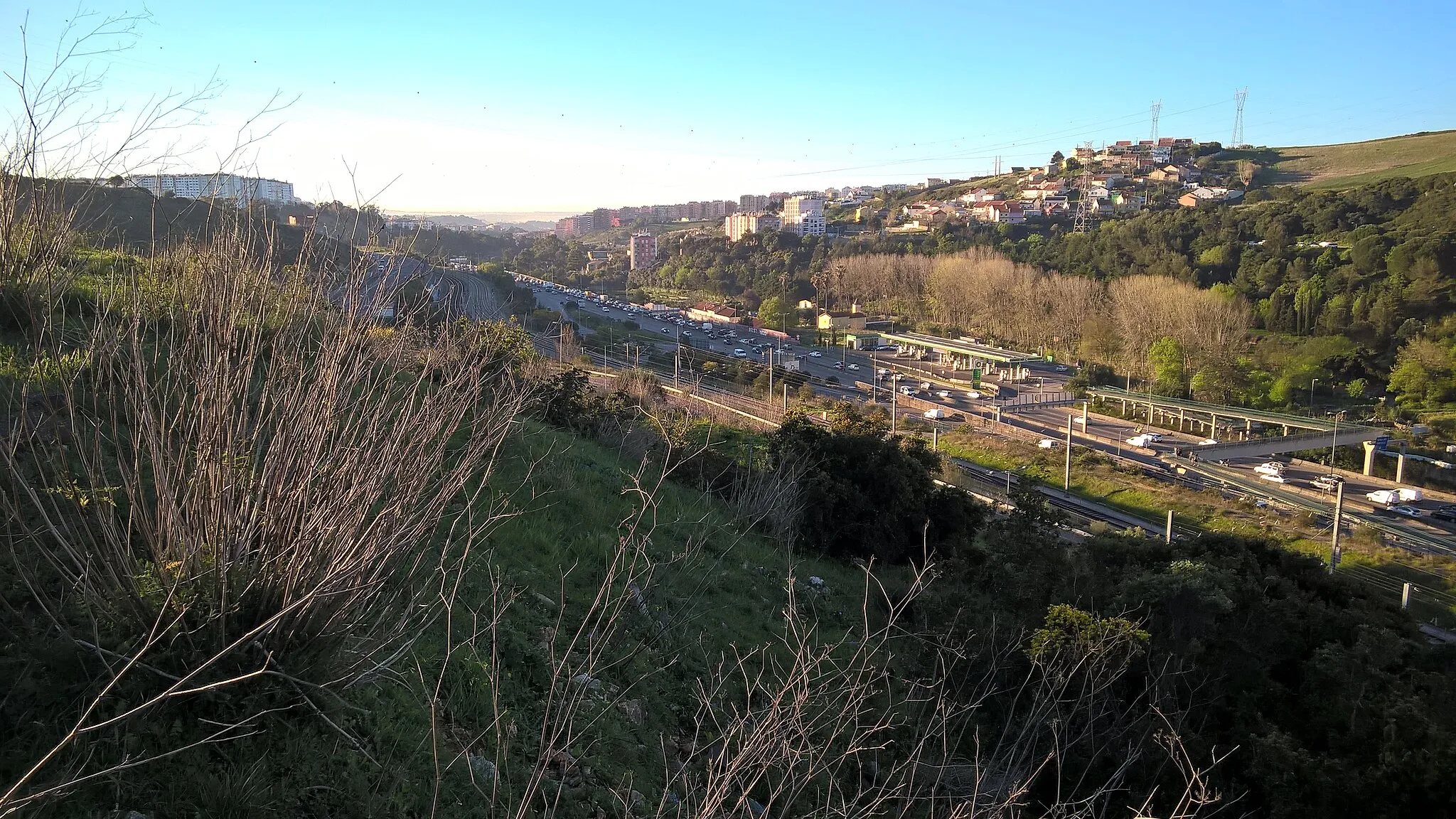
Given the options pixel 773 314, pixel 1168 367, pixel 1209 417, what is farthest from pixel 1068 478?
pixel 773 314

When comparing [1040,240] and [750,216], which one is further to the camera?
[750,216]

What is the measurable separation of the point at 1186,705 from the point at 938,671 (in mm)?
1728

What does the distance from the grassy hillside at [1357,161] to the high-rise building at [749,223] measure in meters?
35.9

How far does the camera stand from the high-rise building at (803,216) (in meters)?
62.9

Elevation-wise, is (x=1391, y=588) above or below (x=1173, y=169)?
below

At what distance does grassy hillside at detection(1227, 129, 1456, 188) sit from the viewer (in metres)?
50.9

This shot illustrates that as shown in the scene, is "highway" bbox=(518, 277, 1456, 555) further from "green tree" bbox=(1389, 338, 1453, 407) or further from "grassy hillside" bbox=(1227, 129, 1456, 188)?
"grassy hillside" bbox=(1227, 129, 1456, 188)

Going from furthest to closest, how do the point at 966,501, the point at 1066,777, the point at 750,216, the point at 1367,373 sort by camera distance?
the point at 750,216 < the point at 1367,373 < the point at 966,501 < the point at 1066,777

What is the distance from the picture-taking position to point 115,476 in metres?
2.96

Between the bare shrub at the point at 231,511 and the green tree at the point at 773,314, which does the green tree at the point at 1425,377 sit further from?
the bare shrub at the point at 231,511

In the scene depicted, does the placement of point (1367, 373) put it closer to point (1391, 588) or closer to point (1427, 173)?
point (1391, 588)

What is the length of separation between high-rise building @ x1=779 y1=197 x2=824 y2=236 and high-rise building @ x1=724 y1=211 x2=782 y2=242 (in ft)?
3.62

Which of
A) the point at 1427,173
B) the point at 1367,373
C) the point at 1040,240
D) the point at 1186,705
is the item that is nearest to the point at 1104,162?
the point at 1427,173

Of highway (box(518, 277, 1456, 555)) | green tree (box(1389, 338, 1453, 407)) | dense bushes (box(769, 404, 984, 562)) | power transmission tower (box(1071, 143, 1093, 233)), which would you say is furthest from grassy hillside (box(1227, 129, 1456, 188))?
dense bushes (box(769, 404, 984, 562))
